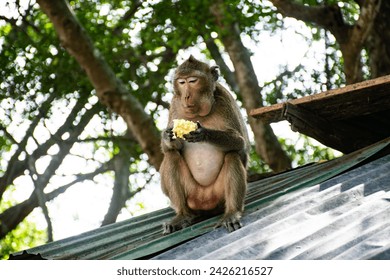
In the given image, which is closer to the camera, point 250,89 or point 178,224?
point 178,224

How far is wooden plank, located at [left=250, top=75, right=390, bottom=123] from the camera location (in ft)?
17.3

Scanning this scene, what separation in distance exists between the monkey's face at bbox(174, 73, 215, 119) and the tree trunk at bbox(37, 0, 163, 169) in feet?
12.0

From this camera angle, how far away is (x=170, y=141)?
5.14 meters

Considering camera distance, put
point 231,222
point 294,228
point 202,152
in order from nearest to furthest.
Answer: point 294,228 < point 231,222 < point 202,152

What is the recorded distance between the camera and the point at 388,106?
571 cm

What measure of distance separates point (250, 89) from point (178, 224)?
5.79m

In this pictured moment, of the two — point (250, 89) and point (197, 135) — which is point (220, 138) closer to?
point (197, 135)

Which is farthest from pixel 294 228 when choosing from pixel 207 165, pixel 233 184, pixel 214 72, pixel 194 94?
pixel 214 72

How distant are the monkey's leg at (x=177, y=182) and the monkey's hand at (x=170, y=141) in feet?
0.16

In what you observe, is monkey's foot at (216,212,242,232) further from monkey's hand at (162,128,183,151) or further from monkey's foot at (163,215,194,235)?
monkey's hand at (162,128,183,151)

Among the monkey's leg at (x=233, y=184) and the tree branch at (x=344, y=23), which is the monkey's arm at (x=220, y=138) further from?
the tree branch at (x=344, y=23)

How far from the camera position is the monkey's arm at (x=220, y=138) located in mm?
4855

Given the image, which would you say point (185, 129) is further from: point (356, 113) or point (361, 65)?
point (361, 65)

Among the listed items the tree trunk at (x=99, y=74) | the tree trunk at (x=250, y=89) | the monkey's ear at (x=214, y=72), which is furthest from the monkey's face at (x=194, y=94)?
the tree trunk at (x=250, y=89)
